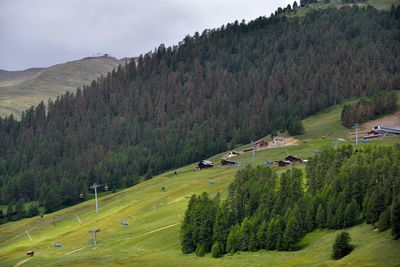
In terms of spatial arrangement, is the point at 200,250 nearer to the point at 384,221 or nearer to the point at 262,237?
the point at 262,237

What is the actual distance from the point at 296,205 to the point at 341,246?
2127 cm

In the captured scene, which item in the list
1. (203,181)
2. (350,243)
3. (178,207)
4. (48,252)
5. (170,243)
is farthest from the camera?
(203,181)

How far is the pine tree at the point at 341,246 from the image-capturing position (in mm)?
85312

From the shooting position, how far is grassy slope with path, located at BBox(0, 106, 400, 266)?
8856 cm

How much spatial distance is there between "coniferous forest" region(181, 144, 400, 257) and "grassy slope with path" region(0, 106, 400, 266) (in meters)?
2.20

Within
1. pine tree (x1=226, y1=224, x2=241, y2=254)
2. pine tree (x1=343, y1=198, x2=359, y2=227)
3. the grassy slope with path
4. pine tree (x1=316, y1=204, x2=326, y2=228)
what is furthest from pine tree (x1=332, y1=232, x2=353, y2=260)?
pine tree (x1=226, y1=224, x2=241, y2=254)

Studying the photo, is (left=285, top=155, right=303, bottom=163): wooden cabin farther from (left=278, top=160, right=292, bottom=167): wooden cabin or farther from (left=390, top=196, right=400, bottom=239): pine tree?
(left=390, top=196, right=400, bottom=239): pine tree

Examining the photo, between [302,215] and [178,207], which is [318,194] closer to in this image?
[302,215]

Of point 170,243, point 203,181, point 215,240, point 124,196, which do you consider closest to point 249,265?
point 215,240

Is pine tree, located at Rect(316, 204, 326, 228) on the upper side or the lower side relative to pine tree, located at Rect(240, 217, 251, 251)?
upper

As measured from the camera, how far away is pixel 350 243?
292ft

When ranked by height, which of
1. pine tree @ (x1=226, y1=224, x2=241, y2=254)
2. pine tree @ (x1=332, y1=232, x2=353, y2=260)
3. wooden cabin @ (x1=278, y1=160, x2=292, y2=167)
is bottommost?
pine tree @ (x1=226, y1=224, x2=241, y2=254)

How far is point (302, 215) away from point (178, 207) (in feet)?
152

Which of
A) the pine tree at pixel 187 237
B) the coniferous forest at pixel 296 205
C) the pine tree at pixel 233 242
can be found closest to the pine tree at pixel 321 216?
the coniferous forest at pixel 296 205
